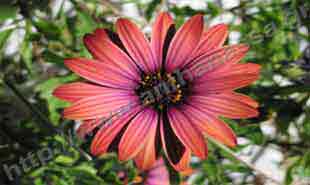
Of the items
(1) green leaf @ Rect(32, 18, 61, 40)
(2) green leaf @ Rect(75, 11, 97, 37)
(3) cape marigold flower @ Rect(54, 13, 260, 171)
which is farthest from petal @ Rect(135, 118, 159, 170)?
(1) green leaf @ Rect(32, 18, 61, 40)

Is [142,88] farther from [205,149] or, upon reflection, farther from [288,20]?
[288,20]

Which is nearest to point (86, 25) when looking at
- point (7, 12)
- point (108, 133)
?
point (7, 12)

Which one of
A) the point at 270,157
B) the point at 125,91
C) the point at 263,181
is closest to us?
the point at 125,91

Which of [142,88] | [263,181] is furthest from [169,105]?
[263,181]

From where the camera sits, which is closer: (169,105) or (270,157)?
(169,105)

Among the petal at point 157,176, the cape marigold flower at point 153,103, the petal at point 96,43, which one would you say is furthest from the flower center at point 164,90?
the petal at point 157,176

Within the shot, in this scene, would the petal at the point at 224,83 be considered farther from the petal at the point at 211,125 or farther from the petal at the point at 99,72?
the petal at the point at 99,72

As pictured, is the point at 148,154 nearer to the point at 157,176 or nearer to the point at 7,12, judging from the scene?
the point at 157,176
